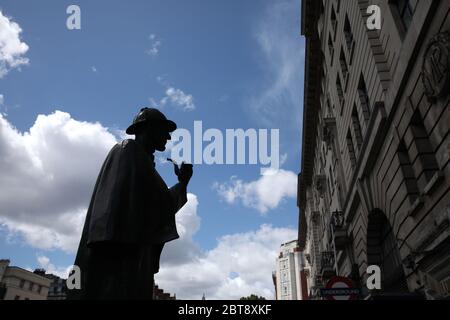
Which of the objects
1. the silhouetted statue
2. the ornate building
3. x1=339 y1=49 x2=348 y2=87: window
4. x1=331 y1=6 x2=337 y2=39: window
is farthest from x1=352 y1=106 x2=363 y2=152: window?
the silhouetted statue

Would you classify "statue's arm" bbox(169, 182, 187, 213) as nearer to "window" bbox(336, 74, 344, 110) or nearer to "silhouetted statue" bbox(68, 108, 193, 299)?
"silhouetted statue" bbox(68, 108, 193, 299)

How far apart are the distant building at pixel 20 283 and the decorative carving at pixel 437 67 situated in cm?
6305

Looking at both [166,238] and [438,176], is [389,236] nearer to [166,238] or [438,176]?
[438,176]

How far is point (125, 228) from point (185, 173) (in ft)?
4.43

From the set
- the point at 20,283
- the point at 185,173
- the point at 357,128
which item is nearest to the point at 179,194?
the point at 185,173

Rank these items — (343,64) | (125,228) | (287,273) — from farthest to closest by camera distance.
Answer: (287,273), (343,64), (125,228)

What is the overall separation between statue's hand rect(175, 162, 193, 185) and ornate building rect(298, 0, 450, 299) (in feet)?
25.4

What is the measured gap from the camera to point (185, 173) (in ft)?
13.6

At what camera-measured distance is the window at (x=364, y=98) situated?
16406 millimetres

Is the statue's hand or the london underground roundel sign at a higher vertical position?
the statue's hand

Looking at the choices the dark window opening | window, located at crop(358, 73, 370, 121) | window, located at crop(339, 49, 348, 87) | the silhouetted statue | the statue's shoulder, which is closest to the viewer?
the silhouetted statue

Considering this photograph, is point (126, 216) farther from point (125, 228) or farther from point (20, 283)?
point (20, 283)

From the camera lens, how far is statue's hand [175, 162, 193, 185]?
4.11 meters
